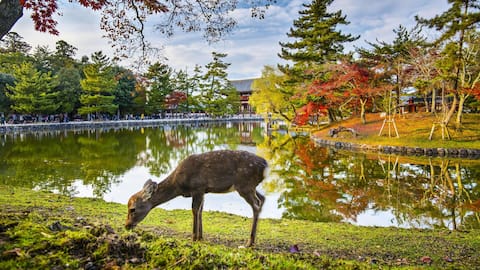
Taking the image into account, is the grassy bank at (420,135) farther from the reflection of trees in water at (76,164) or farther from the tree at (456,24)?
the reflection of trees in water at (76,164)

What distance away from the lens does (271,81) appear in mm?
33906

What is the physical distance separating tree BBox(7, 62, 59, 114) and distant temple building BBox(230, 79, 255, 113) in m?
38.7

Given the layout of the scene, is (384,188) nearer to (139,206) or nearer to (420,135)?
(139,206)

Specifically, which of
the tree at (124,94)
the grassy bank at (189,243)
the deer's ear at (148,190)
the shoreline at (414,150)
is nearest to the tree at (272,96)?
the shoreline at (414,150)

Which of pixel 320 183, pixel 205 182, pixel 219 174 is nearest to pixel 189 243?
pixel 205 182

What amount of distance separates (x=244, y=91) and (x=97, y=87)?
116 ft

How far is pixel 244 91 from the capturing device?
70.4 m

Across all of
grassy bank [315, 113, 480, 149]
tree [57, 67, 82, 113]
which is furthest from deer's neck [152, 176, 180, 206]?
tree [57, 67, 82, 113]

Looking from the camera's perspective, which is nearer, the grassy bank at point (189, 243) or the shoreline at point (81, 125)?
the grassy bank at point (189, 243)

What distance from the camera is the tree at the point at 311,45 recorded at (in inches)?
1162

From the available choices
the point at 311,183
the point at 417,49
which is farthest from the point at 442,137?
the point at 311,183

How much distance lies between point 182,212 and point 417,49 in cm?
2075

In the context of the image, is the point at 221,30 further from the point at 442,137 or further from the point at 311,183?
the point at 442,137

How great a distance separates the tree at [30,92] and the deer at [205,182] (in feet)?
122
